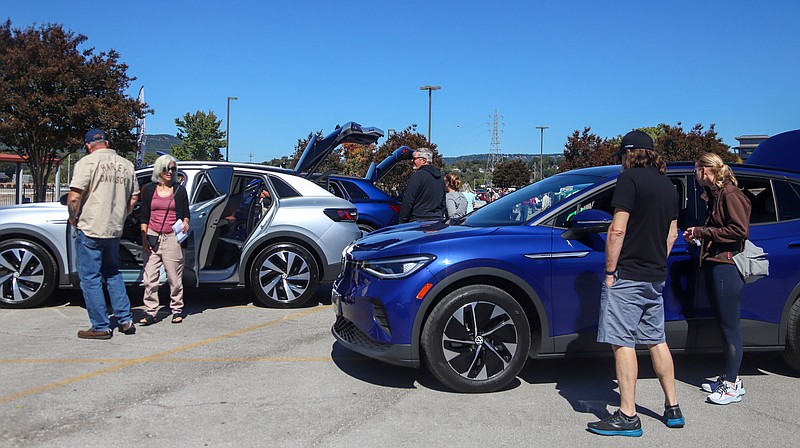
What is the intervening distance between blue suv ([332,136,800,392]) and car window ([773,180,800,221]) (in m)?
0.06

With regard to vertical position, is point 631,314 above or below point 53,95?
below

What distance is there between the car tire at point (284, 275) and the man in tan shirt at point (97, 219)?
1.67m

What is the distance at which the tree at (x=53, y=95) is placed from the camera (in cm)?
1753

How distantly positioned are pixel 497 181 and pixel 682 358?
205ft

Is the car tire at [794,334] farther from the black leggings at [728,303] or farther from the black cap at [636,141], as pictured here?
the black cap at [636,141]

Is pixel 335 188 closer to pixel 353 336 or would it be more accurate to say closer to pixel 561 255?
pixel 353 336

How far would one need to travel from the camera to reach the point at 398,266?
441cm

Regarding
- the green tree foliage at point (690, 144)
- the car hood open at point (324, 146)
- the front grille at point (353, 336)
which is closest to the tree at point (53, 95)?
the car hood open at point (324, 146)

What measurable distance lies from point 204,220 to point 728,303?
5054mm

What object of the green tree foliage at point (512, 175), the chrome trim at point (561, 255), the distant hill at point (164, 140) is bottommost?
the chrome trim at point (561, 255)

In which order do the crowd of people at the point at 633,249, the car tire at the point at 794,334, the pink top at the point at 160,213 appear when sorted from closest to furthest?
the crowd of people at the point at 633,249
the car tire at the point at 794,334
the pink top at the point at 160,213

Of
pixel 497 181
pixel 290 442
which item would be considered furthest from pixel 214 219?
pixel 497 181

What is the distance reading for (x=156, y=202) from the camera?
20.7 feet

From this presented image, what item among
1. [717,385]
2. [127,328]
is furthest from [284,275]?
[717,385]
